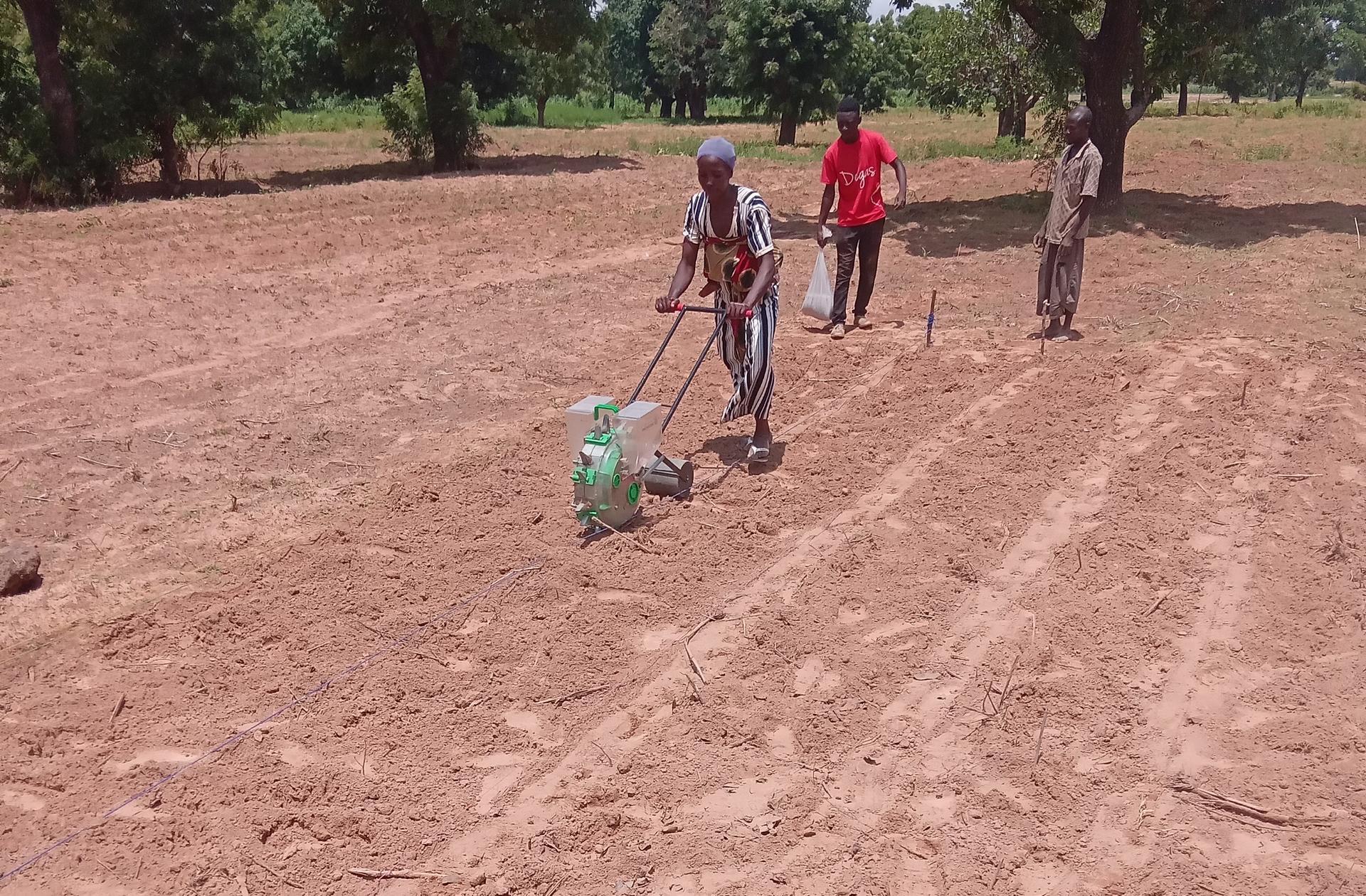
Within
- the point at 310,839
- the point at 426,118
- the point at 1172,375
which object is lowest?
the point at 310,839

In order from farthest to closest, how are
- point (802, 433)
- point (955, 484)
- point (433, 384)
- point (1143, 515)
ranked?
point (433, 384) → point (802, 433) → point (955, 484) → point (1143, 515)

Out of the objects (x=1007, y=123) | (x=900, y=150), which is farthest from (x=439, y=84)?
(x=1007, y=123)

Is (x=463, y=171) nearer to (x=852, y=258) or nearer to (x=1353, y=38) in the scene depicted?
(x=852, y=258)

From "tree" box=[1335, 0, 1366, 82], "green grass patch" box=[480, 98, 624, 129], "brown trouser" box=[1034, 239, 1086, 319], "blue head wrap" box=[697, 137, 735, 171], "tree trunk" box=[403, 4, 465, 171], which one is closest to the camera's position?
"blue head wrap" box=[697, 137, 735, 171]

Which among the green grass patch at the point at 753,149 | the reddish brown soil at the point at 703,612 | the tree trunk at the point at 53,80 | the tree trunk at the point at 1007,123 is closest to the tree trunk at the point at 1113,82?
the reddish brown soil at the point at 703,612

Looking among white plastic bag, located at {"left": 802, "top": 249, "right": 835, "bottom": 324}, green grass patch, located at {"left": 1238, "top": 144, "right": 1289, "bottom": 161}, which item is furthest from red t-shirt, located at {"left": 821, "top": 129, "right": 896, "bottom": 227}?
green grass patch, located at {"left": 1238, "top": 144, "right": 1289, "bottom": 161}

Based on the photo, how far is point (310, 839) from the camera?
11.6 ft

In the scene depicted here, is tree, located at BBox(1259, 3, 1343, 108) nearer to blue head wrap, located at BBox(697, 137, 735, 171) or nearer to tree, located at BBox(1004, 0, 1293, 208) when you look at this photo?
tree, located at BBox(1004, 0, 1293, 208)

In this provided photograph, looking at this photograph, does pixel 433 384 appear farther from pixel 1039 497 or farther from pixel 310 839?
pixel 310 839

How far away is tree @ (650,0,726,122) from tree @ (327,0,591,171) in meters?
32.3

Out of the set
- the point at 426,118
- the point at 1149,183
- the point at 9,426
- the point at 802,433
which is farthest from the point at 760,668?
the point at 426,118

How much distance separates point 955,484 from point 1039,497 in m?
0.46

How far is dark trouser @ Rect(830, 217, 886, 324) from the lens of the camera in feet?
30.5

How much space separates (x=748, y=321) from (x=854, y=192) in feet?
11.0
